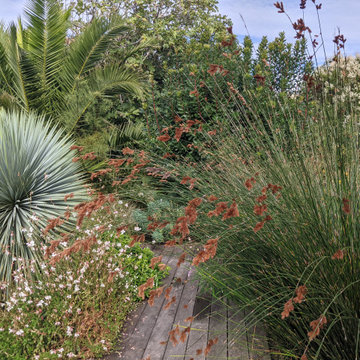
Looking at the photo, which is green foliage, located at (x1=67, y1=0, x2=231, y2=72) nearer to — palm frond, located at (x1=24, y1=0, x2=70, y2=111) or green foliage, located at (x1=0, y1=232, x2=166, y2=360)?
palm frond, located at (x1=24, y1=0, x2=70, y2=111)

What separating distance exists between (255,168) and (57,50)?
270 inches

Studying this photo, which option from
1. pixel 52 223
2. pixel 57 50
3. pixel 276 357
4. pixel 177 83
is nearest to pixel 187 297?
pixel 276 357

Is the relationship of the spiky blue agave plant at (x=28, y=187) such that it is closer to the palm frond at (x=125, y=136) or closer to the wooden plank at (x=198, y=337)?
the wooden plank at (x=198, y=337)

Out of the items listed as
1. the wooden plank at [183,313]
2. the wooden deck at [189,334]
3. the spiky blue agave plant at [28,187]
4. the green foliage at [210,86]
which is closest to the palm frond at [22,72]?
the green foliage at [210,86]

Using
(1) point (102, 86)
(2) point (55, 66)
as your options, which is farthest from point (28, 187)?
(2) point (55, 66)

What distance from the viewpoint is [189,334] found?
10.6 ft

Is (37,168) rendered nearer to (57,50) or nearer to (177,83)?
(177,83)

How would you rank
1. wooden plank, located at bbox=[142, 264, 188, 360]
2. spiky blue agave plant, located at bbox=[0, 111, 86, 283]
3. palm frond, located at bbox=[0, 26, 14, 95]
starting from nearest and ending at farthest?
wooden plank, located at bbox=[142, 264, 188, 360], spiky blue agave plant, located at bbox=[0, 111, 86, 283], palm frond, located at bbox=[0, 26, 14, 95]

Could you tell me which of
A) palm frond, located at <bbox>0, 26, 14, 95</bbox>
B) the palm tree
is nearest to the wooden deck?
the palm tree

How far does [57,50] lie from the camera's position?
8844mm

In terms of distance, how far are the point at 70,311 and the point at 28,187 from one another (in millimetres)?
2068

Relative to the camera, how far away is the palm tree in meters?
8.52

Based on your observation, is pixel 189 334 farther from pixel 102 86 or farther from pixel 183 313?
pixel 102 86

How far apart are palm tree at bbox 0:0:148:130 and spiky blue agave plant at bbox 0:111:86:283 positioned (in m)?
3.08
